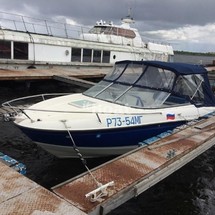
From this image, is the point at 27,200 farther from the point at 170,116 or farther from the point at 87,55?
the point at 87,55

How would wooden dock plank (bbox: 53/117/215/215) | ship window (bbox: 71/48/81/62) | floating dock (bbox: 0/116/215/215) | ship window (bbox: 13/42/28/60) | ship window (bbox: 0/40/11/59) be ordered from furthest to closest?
1. ship window (bbox: 71/48/81/62)
2. ship window (bbox: 13/42/28/60)
3. ship window (bbox: 0/40/11/59)
4. wooden dock plank (bbox: 53/117/215/215)
5. floating dock (bbox: 0/116/215/215)

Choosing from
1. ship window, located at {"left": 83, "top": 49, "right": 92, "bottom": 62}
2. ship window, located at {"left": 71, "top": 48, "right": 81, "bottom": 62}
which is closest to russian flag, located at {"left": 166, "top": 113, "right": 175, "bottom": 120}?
ship window, located at {"left": 71, "top": 48, "right": 81, "bottom": 62}

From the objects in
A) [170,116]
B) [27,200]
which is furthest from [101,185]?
[170,116]

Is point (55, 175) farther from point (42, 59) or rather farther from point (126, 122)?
point (42, 59)

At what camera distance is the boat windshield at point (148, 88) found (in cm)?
707

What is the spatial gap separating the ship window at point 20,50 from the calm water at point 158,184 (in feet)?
24.7

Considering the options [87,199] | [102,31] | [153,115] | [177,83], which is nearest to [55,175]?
[153,115]

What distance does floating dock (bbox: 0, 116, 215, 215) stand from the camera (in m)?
3.32

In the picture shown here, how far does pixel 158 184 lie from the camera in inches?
253

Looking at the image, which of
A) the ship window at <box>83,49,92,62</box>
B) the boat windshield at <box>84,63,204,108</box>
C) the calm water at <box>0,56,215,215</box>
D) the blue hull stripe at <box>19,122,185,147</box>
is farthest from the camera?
the ship window at <box>83,49,92,62</box>

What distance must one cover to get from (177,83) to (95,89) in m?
2.28

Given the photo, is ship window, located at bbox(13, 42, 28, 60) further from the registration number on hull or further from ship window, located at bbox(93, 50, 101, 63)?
the registration number on hull

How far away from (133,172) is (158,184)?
238 cm

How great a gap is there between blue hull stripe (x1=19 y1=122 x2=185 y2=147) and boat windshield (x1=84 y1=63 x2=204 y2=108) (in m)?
0.69
